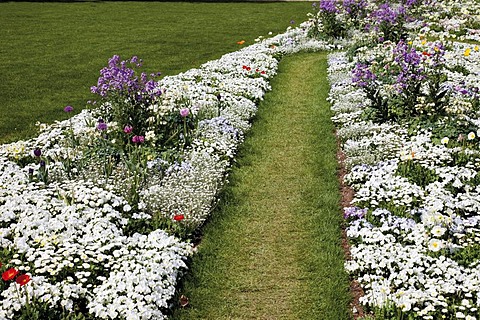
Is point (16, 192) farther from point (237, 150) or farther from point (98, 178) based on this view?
point (237, 150)

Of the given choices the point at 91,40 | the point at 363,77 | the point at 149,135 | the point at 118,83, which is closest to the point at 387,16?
the point at 363,77

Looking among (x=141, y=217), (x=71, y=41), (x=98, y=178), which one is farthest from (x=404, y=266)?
(x=71, y=41)

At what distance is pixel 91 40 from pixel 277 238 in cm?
1495

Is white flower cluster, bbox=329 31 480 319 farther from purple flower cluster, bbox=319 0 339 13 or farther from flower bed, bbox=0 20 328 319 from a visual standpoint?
purple flower cluster, bbox=319 0 339 13

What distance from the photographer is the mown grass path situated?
518 centimetres

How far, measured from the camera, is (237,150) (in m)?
8.74

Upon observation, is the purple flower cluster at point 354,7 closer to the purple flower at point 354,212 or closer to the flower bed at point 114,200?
the flower bed at point 114,200

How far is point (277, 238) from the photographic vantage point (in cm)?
630

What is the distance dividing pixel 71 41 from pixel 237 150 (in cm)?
1242

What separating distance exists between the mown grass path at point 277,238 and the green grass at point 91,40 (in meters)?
4.38

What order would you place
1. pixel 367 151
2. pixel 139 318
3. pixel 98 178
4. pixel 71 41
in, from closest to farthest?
pixel 139 318
pixel 98 178
pixel 367 151
pixel 71 41

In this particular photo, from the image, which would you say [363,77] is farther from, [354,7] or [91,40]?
[91,40]

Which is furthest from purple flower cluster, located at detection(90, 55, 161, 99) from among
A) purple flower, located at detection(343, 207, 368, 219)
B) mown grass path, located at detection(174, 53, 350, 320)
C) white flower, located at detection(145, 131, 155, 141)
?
purple flower, located at detection(343, 207, 368, 219)

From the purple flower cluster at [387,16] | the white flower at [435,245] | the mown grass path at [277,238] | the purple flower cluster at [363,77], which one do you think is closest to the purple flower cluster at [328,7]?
the purple flower cluster at [387,16]
